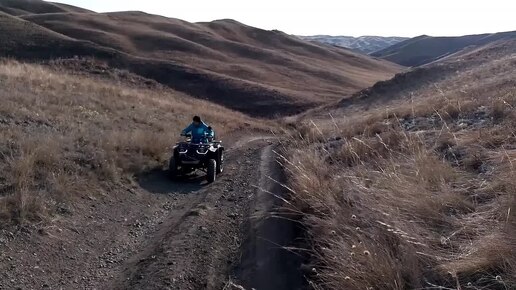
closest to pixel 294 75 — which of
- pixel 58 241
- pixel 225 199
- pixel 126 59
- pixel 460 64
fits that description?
pixel 126 59

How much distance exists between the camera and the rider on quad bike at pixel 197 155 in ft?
49.9

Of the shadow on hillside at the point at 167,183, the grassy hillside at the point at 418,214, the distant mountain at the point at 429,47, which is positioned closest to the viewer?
the grassy hillside at the point at 418,214

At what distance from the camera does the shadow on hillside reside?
45.5 feet

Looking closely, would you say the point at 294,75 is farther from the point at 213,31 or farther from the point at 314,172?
the point at 314,172

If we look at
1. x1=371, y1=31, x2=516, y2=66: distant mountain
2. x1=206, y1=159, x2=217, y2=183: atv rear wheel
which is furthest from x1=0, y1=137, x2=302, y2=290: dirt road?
x1=371, y1=31, x2=516, y2=66: distant mountain

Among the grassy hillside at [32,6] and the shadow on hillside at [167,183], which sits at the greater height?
the grassy hillside at [32,6]

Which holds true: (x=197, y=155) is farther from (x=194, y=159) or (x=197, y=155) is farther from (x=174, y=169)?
(x=174, y=169)

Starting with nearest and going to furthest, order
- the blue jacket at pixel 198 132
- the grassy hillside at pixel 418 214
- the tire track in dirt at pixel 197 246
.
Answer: the grassy hillside at pixel 418 214
the tire track in dirt at pixel 197 246
the blue jacket at pixel 198 132

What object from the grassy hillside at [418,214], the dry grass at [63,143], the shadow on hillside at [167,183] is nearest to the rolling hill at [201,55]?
the dry grass at [63,143]

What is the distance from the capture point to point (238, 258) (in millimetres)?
8500

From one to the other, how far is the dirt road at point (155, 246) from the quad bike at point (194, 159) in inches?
89.5

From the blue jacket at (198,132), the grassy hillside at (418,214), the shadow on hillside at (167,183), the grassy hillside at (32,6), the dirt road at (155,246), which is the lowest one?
the shadow on hillside at (167,183)

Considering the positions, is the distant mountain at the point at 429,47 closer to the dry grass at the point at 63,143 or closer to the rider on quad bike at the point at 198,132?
the dry grass at the point at 63,143

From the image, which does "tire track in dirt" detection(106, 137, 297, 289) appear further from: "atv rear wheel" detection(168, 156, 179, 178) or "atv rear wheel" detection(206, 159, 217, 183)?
"atv rear wheel" detection(168, 156, 179, 178)
